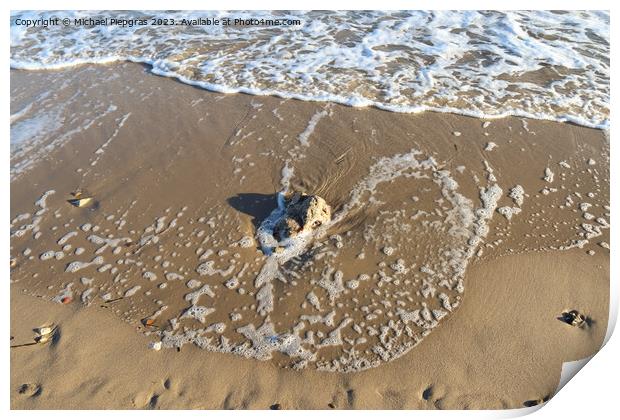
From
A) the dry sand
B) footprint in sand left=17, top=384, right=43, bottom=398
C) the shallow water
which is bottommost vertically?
footprint in sand left=17, top=384, right=43, bottom=398

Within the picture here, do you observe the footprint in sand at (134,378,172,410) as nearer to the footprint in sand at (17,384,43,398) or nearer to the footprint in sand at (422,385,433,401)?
the footprint in sand at (17,384,43,398)

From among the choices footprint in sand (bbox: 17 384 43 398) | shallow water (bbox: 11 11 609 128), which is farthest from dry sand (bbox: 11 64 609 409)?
shallow water (bbox: 11 11 609 128)

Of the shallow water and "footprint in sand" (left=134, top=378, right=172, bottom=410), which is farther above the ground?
the shallow water

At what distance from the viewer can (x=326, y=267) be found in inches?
120

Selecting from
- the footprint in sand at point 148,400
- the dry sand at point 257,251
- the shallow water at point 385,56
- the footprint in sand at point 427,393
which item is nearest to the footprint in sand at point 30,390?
the dry sand at point 257,251

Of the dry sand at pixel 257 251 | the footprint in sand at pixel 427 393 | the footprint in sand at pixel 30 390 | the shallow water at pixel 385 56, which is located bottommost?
the footprint in sand at pixel 30 390

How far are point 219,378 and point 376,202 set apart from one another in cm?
190

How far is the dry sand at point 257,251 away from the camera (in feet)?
8.11

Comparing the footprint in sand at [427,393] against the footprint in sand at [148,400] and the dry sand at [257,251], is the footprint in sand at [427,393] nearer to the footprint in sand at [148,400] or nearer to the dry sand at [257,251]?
the dry sand at [257,251]

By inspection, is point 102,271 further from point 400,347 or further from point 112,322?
point 400,347

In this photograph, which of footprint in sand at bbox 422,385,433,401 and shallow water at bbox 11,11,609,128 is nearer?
footprint in sand at bbox 422,385,433,401

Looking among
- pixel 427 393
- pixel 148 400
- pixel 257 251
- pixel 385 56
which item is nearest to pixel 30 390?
pixel 148 400

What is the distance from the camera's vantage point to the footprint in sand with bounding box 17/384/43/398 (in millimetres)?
2473
